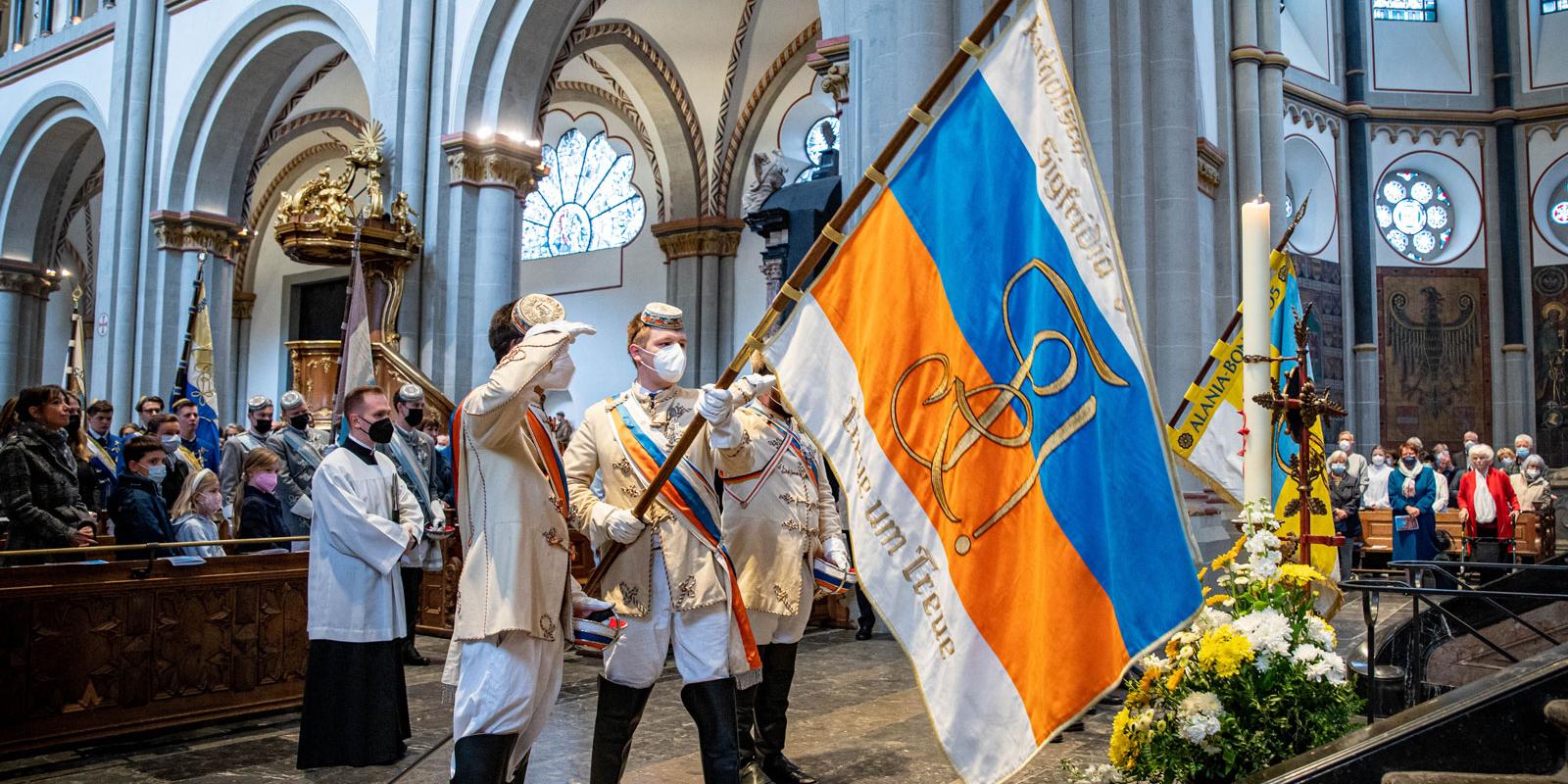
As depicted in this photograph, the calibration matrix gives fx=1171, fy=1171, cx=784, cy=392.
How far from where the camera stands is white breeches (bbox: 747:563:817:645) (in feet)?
15.0

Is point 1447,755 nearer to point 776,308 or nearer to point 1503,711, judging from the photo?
point 1503,711

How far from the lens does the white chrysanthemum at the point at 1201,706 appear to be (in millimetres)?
2900

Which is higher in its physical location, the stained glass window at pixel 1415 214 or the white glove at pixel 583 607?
the stained glass window at pixel 1415 214

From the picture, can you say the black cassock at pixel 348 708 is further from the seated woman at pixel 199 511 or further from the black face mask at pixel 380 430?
the seated woman at pixel 199 511

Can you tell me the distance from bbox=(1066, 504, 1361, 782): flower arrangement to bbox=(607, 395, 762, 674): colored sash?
116 cm

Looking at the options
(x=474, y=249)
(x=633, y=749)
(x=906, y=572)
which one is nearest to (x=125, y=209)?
(x=474, y=249)

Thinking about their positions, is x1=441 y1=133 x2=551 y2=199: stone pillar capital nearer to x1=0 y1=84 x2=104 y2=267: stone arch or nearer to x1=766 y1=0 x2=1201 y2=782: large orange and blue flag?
x1=0 y1=84 x2=104 y2=267: stone arch

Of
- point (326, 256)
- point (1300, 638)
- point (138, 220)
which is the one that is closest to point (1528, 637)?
point (1300, 638)

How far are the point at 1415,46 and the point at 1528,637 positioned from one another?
1965 centimetres

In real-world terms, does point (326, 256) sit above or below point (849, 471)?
above

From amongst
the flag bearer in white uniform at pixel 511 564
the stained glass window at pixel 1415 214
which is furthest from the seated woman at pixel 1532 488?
the flag bearer in white uniform at pixel 511 564

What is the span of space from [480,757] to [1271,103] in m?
15.1

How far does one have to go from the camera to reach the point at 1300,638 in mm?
2992

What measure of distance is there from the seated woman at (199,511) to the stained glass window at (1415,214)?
67.7 ft
